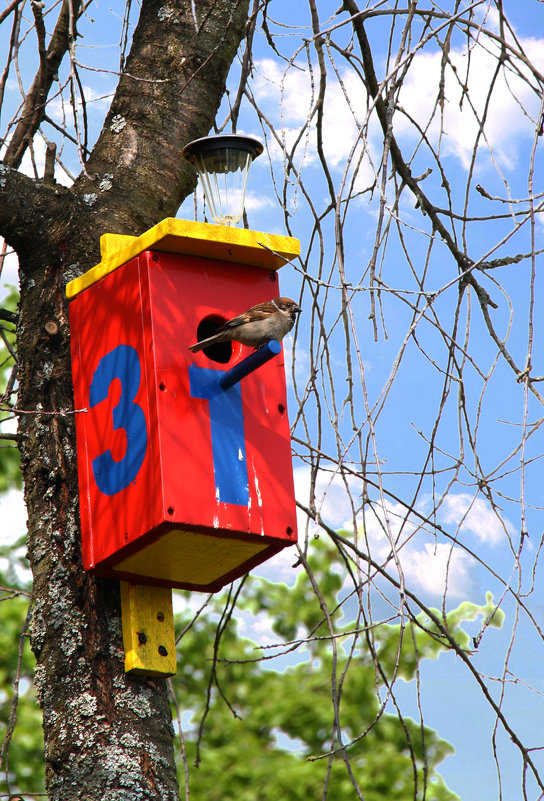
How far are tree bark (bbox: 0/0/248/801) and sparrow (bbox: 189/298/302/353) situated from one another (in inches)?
15.8

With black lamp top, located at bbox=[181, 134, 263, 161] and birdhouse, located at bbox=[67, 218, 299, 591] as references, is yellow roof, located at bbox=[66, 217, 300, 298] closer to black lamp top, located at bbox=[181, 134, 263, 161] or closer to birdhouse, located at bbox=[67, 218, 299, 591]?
birdhouse, located at bbox=[67, 218, 299, 591]

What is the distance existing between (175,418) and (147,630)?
48cm

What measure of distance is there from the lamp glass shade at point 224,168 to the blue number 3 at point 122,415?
47 cm

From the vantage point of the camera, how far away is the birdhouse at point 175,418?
2357mm

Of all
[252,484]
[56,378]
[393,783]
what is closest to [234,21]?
[56,378]

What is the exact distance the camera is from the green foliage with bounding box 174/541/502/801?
7543mm

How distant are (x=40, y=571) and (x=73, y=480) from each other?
22cm

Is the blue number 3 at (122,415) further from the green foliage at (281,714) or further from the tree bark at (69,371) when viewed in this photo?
the green foliage at (281,714)

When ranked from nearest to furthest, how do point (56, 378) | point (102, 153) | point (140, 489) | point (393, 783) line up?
point (140, 489) < point (56, 378) < point (102, 153) < point (393, 783)

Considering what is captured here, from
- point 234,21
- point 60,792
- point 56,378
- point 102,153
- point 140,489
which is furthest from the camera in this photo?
point 234,21

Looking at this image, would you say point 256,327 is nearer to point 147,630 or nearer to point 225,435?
point 225,435

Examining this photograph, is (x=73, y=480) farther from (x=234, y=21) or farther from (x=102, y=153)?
(x=234, y=21)

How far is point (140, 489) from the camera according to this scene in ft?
7.79

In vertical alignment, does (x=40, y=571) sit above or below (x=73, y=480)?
below
